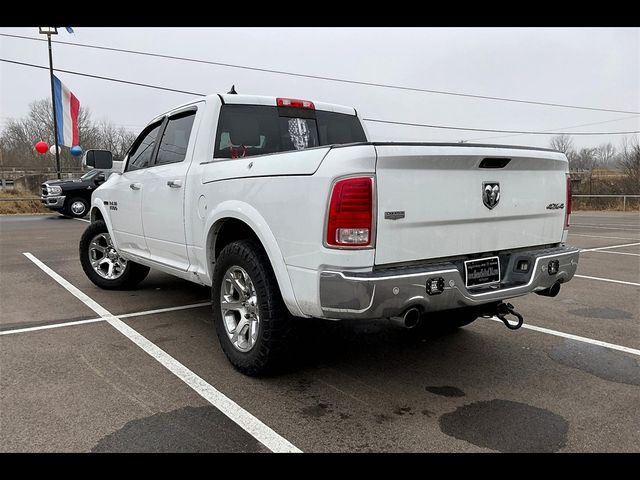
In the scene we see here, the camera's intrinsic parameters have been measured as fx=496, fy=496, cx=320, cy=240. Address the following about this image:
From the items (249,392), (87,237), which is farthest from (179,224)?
(87,237)

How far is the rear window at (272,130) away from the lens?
Answer: 162 inches

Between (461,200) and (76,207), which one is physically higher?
(461,200)

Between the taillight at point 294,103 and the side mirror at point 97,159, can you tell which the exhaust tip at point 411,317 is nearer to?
the taillight at point 294,103

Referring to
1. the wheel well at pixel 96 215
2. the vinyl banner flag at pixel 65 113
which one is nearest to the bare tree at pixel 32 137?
the vinyl banner flag at pixel 65 113

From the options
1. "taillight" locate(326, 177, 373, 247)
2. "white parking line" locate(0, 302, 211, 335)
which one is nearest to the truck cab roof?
"taillight" locate(326, 177, 373, 247)

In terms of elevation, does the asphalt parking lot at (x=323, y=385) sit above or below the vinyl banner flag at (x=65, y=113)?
below

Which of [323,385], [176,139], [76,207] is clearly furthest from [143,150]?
[76,207]

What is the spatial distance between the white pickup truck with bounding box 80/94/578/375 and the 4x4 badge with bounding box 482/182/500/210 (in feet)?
0.03

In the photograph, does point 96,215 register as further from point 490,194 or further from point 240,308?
point 490,194

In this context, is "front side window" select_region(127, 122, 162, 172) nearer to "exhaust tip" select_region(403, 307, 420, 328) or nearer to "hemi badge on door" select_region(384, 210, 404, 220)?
"hemi badge on door" select_region(384, 210, 404, 220)

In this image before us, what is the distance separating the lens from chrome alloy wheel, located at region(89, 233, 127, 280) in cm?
612

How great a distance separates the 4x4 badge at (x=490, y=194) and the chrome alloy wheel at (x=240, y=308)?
1593 mm

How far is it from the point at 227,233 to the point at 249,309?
684 mm

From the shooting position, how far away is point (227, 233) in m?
3.80
